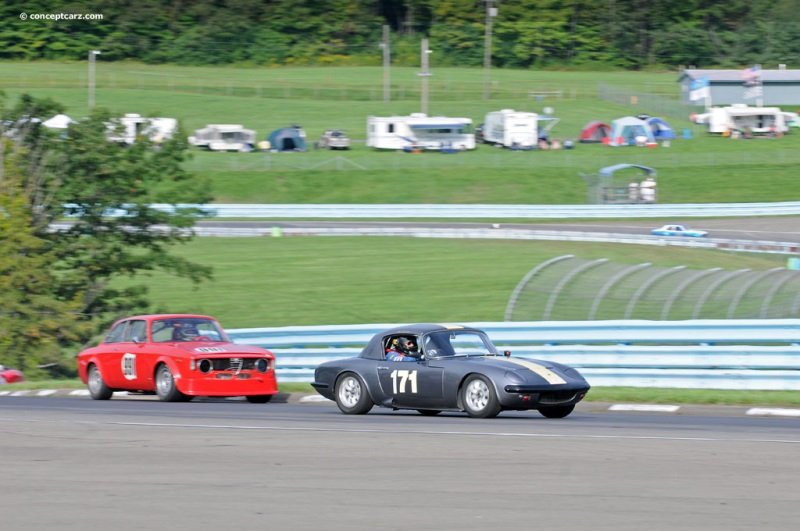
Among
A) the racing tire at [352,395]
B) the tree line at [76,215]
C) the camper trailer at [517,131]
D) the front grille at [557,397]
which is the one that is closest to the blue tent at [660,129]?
the camper trailer at [517,131]

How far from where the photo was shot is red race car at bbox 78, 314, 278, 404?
15859 millimetres

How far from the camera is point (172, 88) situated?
10188 cm

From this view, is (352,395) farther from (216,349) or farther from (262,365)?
(216,349)

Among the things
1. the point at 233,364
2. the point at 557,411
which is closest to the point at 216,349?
the point at 233,364

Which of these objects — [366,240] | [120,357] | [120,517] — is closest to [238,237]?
[366,240]

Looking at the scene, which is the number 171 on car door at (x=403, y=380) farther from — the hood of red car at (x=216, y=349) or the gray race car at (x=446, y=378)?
the hood of red car at (x=216, y=349)

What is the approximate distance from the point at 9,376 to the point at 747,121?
65.1 m

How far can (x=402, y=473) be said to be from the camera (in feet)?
27.5

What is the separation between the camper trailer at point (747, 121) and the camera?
76.8 meters

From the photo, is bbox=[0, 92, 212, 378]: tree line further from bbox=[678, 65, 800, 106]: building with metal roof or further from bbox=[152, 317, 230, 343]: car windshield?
bbox=[678, 65, 800, 106]: building with metal roof

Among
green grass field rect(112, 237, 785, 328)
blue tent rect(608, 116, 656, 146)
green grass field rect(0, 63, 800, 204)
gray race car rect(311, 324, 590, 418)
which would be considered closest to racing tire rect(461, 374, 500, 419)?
gray race car rect(311, 324, 590, 418)

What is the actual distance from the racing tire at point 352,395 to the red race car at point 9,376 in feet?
32.8

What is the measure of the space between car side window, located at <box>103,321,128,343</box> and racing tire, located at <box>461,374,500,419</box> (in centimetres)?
673

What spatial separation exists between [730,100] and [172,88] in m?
48.8
